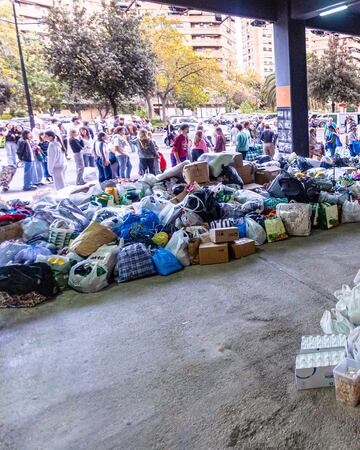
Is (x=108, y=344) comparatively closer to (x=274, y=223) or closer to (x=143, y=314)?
(x=143, y=314)

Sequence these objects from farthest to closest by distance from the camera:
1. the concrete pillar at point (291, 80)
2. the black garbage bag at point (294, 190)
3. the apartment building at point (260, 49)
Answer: the apartment building at point (260, 49)
the concrete pillar at point (291, 80)
the black garbage bag at point (294, 190)

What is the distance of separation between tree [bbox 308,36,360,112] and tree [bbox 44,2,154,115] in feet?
41.8

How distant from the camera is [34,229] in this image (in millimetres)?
5059

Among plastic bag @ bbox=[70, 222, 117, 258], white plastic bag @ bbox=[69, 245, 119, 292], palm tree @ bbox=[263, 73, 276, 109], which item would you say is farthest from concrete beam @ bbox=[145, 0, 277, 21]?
palm tree @ bbox=[263, 73, 276, 109]

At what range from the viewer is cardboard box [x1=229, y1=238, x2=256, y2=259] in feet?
15.2

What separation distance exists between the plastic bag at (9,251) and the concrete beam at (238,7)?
5.59m

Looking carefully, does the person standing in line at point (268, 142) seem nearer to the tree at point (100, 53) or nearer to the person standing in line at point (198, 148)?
the person standing in line at point (198, 148)

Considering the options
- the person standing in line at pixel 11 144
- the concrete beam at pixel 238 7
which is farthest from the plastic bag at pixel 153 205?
the person standing in line at pixel 11 144

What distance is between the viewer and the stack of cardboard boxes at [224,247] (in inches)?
178

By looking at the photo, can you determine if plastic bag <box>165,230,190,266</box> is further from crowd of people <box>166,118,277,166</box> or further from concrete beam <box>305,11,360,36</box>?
concrete beam <box>305,11,360,36</box>

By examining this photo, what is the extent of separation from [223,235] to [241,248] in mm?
266

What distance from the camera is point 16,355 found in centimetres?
299

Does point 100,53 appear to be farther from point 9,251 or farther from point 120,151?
point 9,251

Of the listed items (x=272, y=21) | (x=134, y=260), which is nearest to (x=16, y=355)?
(x=134, y=260)
